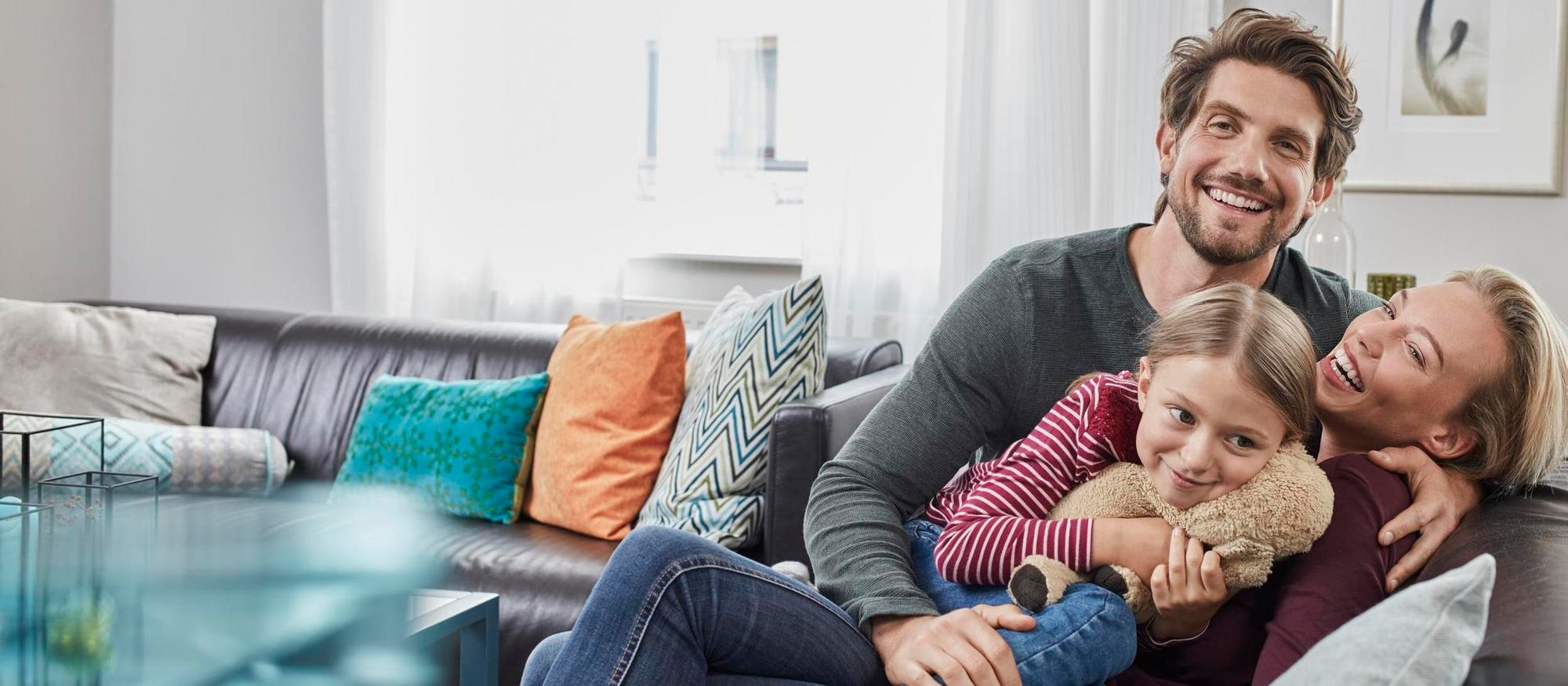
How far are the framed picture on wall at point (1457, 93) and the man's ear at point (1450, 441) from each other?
1.48m

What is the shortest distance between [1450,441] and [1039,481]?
423mm

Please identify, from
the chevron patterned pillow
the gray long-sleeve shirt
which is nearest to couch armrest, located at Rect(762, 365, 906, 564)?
the chevron patterned pillow

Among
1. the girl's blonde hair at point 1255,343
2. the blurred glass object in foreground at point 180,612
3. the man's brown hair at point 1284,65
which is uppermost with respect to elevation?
the man's brown hair at point 1284,65

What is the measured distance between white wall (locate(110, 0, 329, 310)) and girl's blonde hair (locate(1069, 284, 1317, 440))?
127 inches

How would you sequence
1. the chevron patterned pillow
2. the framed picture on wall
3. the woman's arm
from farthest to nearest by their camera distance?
the framed picture on wall < the chevron patterned pillow < the woman's arm

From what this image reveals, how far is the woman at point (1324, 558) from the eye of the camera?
124cm

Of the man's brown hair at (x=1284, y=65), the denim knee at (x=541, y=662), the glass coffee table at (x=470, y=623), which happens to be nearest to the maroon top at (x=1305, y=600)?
the man's brown hair at (x=1284, y=65)

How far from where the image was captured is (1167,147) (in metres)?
1.67

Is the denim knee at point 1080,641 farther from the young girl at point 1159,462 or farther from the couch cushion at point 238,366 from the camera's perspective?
the couch cushion at point 238,366

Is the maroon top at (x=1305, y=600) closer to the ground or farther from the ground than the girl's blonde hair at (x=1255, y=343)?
closer to the ground

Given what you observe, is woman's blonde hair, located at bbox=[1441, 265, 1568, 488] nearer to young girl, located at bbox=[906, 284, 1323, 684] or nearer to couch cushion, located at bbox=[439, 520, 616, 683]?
young girl, located at bbox=[906, 284, 1323, 684]

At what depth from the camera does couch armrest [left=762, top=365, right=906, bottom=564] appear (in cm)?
210

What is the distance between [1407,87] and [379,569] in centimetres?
222

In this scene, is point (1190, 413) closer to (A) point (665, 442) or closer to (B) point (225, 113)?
(A) point (665, 442)
